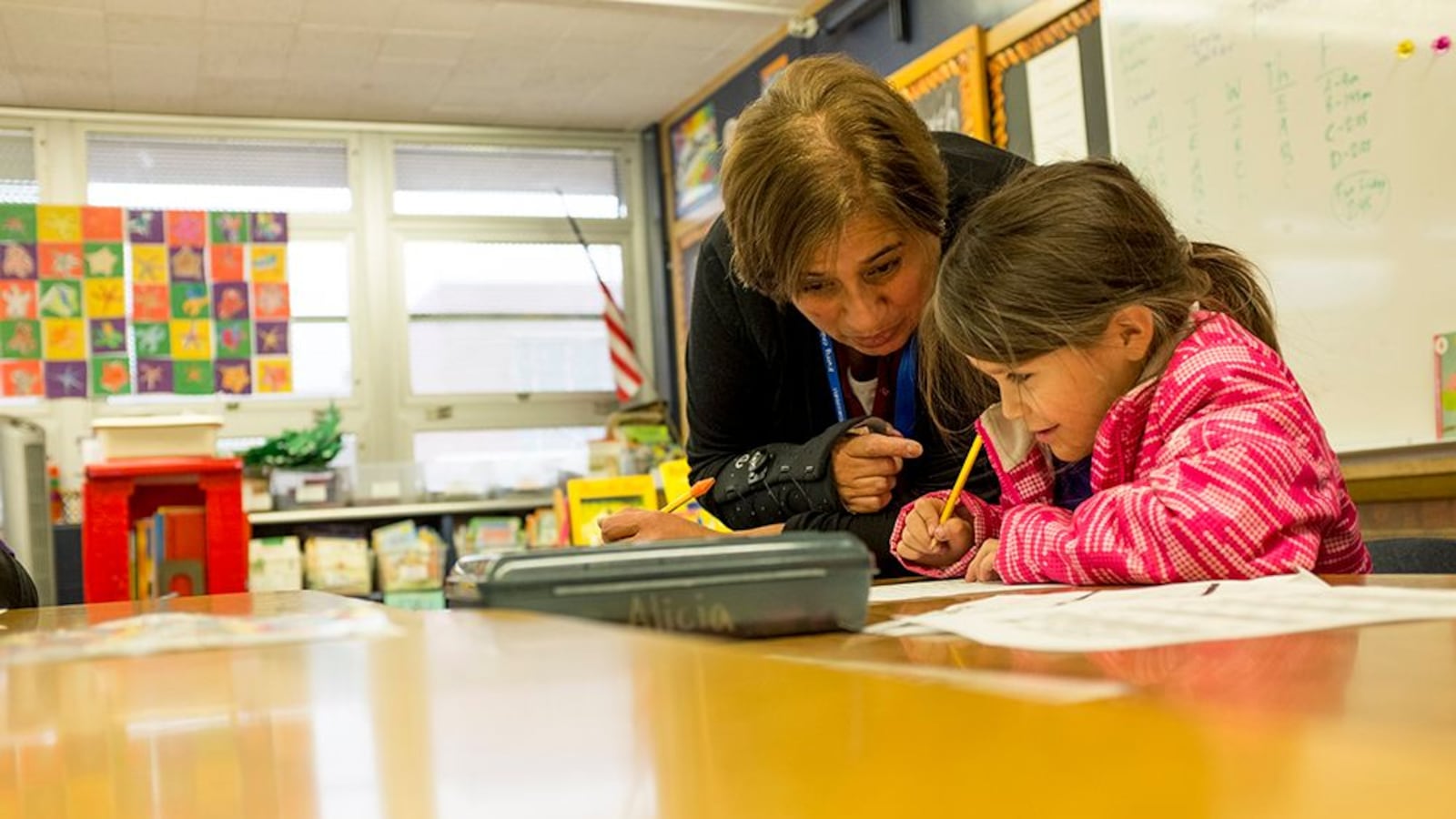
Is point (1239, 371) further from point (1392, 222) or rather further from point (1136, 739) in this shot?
point (1392, 222)

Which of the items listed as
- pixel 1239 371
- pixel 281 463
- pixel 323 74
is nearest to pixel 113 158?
pixel 323 74

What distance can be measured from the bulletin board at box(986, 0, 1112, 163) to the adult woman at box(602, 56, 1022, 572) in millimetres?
2081

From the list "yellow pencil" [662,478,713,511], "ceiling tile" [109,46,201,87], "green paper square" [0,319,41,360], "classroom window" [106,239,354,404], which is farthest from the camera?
"classroom window" [106,239,354,404]

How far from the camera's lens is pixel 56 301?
5.29 metres

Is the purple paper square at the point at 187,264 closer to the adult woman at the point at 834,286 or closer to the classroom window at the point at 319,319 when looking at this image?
the classroom window at the point at 319,319

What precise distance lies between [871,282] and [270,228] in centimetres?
468

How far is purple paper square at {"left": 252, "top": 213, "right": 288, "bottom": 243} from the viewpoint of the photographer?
554 centimetres

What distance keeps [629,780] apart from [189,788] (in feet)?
0.32

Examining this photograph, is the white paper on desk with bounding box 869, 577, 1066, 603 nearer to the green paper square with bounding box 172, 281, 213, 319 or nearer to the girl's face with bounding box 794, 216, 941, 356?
the girl's face with bounding box 794, 216, 941, 356

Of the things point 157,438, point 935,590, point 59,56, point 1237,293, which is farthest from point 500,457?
point 935,590

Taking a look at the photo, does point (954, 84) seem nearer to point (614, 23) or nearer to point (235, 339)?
point (614, 23)

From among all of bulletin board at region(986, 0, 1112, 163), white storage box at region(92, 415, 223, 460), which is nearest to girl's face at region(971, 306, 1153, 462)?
bulletin board at region(986, 0, 1112, 163)

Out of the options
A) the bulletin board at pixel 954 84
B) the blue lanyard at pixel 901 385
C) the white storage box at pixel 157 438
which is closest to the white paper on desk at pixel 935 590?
the blue lanyard at pixel 901 385

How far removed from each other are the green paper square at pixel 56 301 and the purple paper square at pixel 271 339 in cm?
65
